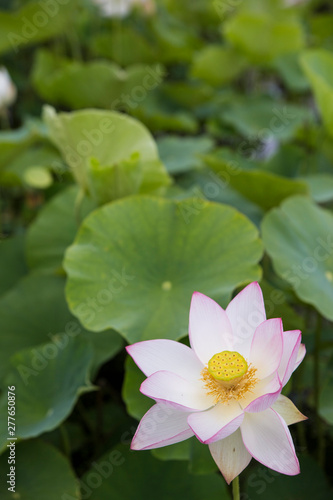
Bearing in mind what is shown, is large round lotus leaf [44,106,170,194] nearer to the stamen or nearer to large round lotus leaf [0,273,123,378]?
large round lotus leaf [0,273,123,378]

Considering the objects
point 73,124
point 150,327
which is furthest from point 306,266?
point 73,124

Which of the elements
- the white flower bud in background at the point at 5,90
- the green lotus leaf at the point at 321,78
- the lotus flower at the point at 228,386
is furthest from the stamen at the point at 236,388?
the white flower bud in background at the point at 5,90

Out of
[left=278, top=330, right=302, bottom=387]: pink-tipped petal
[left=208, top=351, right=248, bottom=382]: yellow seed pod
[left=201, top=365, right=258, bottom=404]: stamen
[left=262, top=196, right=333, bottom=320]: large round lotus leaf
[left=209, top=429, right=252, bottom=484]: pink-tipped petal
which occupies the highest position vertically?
[left=278, top=330, right=302, bottom=387]: pink-tipped petal

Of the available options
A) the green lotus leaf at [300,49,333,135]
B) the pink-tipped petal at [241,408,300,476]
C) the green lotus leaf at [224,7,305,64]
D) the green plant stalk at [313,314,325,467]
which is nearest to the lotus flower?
the pink-tipped petal at [241,408,300,476]

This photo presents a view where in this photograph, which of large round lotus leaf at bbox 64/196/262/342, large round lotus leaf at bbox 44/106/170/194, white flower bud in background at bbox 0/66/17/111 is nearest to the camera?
large round lotus leaf at bbox 64/196/262/342

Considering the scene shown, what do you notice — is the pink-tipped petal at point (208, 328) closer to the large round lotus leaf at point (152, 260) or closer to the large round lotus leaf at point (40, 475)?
the large round lotus leaf at point (152, 260)

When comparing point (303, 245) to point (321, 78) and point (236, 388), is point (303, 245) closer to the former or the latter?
point (236, 388)
